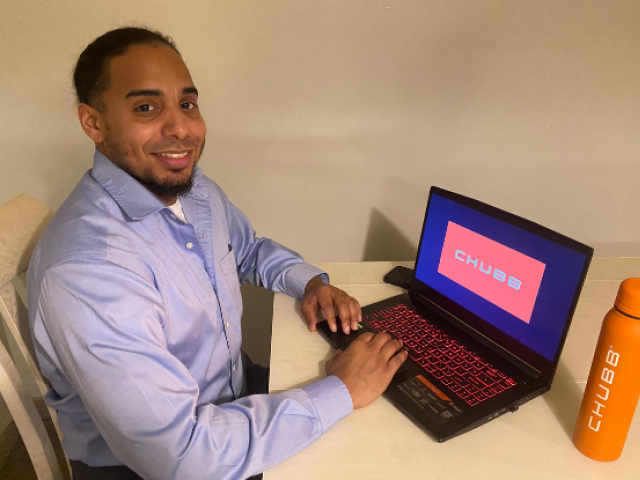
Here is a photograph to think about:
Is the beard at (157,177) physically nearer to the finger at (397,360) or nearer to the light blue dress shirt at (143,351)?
the light blue dress shirt at (143,351)

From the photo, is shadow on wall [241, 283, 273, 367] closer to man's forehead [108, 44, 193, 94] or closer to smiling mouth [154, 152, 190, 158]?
smiling mouth [154, 152, 190, 158]

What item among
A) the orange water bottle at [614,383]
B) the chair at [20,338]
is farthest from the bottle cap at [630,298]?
the chair at [20,338]

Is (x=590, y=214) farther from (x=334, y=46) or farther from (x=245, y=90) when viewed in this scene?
(x=245, y=90)

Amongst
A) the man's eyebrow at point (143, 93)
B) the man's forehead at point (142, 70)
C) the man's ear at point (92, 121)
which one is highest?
the man's forehead at point (142, 70)

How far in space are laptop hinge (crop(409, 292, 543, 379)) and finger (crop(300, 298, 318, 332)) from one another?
26 cm

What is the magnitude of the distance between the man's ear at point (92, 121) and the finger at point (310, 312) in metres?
0.57

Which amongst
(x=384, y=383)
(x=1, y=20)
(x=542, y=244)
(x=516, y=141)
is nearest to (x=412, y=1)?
(x=516, y=141)

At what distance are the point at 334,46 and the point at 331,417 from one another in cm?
102

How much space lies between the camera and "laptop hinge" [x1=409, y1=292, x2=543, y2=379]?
0.89 metres

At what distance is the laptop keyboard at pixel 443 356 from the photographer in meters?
0.85

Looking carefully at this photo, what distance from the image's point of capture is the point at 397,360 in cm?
90

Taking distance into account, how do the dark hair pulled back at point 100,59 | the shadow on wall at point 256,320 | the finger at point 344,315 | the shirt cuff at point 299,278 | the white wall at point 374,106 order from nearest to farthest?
the dark hair pulled back at point 100,59 < the finger at point 344,315 < the shirt cuff at point 299,278 < the white wall at point 374,106 < the shadow on wall at point 256,320

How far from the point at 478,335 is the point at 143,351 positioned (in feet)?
2.21

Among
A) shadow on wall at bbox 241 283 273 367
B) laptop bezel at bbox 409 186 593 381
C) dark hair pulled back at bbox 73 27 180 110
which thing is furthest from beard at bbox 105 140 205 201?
shadow on wall at bbox 241 283 273 367
